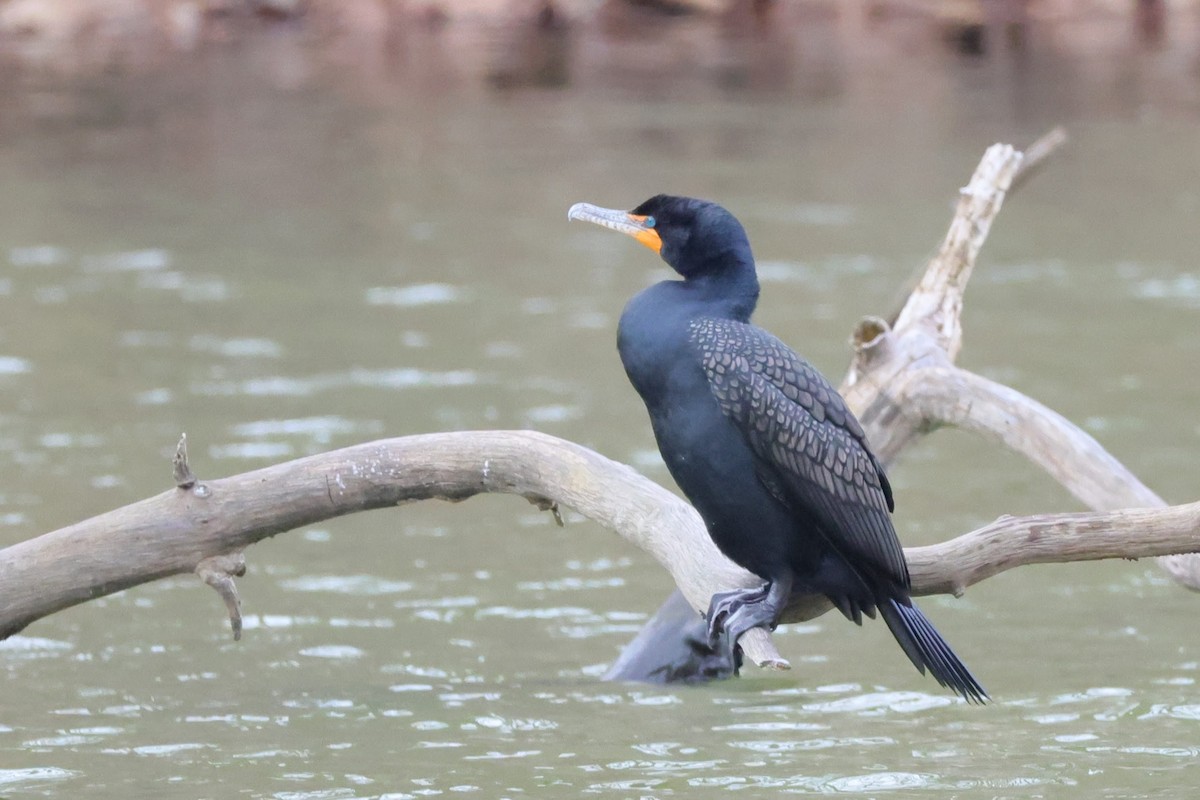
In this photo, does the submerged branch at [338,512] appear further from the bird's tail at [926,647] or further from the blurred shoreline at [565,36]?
the blurred shoreline at [565,36]

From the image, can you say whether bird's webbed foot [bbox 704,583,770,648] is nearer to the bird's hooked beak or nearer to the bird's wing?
the bird's wing

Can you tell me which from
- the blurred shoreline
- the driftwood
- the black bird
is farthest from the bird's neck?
the blurred shoreline

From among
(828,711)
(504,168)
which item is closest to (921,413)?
(828,711)

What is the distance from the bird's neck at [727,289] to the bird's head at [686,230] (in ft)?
0.03

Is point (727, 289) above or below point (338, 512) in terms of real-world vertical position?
above

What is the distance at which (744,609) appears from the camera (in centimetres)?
383

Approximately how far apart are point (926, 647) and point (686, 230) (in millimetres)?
978

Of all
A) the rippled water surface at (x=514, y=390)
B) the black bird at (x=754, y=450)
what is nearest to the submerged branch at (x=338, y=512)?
the black bird at (x=754, y=450)

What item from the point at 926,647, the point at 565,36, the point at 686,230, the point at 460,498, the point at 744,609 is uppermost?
the point at 565,36

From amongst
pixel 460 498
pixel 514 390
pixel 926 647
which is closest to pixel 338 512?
pixel 460 498

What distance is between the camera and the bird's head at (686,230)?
12.7ft

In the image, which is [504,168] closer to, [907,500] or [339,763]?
[907,500]

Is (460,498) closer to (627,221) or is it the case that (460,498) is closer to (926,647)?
(627,221)

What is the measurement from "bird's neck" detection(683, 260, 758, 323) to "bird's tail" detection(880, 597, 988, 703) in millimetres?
669
